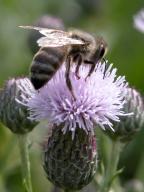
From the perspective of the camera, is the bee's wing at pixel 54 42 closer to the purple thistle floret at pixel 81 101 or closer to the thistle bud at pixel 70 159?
the purple thistle floret at pixel 81 101

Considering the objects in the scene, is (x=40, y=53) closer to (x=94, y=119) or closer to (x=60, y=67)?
(x=60, y=67)

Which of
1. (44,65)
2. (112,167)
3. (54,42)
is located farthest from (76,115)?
(112,167)

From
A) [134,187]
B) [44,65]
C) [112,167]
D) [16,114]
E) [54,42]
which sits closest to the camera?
[54,42]

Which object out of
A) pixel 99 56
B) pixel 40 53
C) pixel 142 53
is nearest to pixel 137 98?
pixel 99 56

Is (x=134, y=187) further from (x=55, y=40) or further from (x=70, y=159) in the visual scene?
(x=55, y=40)

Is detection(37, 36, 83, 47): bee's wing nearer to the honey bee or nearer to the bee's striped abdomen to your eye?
the honey bee

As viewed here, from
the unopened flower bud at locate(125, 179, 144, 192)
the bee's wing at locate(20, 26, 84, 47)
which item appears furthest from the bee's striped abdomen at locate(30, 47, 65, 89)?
the unopened flower bud at locate(125, 179, 144, 192)

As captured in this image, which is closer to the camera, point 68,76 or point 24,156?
point 68,76
